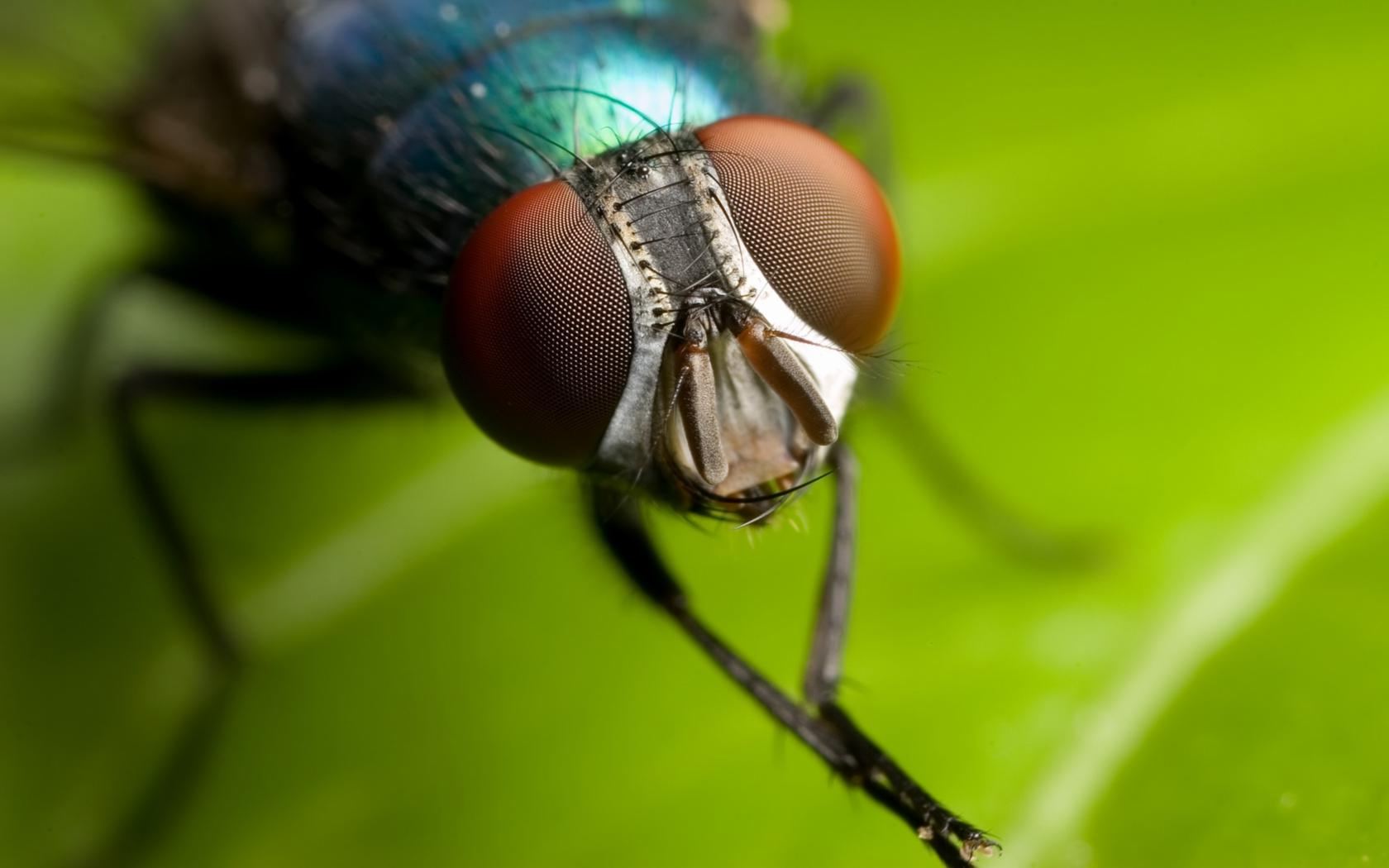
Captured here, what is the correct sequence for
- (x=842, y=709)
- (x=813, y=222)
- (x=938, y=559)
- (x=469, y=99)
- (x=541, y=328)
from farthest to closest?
(x=938, y=559), (x=469, y=99), (x=842, y=709), (x=813, y=222), (x=541, y=328)

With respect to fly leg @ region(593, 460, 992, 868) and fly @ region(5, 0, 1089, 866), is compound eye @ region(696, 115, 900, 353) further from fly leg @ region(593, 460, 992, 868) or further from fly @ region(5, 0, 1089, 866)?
fly leg @ region(593, 460, 992, 868)

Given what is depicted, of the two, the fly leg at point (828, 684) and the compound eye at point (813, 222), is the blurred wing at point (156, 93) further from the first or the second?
the compound eye at point (813, 222)

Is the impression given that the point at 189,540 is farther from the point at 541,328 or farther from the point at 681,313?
the point at 681,313

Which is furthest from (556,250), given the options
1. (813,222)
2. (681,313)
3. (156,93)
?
(156,93)

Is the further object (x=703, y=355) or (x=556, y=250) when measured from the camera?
(x=556, y=250)

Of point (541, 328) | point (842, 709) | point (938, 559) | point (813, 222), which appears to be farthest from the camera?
point (938, 559)
